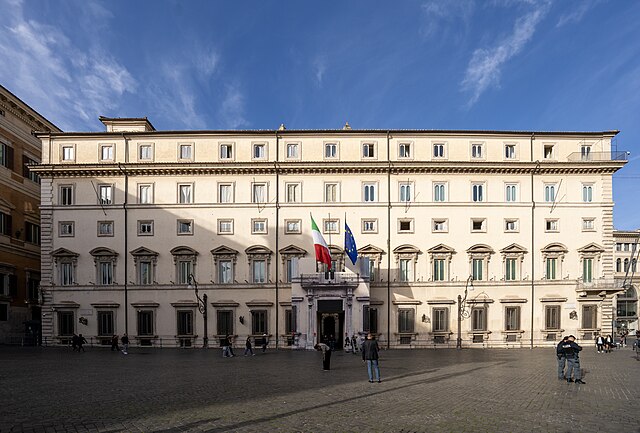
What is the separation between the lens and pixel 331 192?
34844mm

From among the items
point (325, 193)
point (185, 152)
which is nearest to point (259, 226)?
point (325, 193)

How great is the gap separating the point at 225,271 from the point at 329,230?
9.17 metres

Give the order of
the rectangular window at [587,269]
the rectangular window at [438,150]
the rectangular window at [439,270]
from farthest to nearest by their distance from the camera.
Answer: the rectangular window at [438,150] < the rectangular window at [587,269] < the rectangular window at [439,270]

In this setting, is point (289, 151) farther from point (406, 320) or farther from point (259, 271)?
point (406, 320)

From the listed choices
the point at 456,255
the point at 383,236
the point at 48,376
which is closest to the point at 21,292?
the point at 48,376

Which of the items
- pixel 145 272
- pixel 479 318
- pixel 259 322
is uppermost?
pixel 145 272

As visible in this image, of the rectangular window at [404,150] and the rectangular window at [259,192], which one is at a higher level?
the rectangular window at [404,150]

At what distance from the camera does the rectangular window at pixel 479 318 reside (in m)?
33.9

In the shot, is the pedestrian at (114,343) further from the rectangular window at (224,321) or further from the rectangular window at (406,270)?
the rectangular window at (406,270)

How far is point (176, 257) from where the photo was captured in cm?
3434

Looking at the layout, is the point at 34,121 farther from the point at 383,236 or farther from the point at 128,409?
the point at 128,409

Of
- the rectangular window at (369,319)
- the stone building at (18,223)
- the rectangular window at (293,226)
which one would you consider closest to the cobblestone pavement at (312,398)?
the rectangular window at (369,319)

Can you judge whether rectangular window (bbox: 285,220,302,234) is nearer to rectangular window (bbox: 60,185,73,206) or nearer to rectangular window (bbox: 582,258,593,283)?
rectangular window (bbox: 60,185,73,206)

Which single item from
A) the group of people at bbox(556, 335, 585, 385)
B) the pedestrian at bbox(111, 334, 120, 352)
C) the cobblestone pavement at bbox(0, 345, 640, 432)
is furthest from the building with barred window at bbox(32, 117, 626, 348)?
the group of people at bbox(556, 335, 585, 385)
